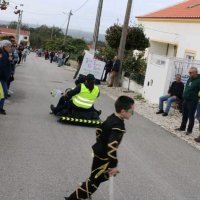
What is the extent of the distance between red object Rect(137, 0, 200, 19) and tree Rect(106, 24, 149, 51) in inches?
121

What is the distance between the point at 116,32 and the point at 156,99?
10.2 meters

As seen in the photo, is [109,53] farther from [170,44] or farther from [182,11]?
[182,11]

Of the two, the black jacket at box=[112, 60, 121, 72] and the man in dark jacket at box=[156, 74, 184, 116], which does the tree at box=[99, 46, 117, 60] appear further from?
the man in dark jacket at box=[156, 74, 184, 116]

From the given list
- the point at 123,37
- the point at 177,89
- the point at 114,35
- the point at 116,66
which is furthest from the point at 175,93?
the point at 114,35

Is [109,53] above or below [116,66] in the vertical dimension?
above

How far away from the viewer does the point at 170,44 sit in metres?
34.7

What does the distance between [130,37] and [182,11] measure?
6.79 metres

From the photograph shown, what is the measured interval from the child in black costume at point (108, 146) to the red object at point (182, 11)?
23.8m

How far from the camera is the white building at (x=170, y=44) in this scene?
19234 mm

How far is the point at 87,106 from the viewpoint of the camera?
12.4 meters

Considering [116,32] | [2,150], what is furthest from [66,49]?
[2,150]

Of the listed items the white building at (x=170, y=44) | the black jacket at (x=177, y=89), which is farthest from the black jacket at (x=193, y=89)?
the white building at (x=170, y=44)

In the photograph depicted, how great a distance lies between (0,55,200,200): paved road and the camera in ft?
23.3

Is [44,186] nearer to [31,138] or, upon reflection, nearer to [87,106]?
[31,138]
